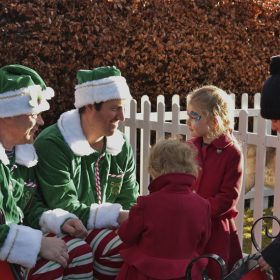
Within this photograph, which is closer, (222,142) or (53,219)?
(53,219)

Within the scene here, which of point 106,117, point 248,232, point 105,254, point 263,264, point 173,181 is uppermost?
point 106,117

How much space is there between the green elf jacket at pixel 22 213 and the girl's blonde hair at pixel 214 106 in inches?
42.0

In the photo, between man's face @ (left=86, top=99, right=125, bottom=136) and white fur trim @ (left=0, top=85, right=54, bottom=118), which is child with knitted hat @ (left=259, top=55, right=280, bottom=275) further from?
white fur trim @ (left=0, top=85, right=54, bottom=118)

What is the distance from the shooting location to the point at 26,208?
324cm

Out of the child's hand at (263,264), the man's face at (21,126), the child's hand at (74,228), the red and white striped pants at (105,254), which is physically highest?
the man's face at (21,126)

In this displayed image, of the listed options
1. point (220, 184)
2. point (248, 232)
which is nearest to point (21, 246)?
point (220, 184)

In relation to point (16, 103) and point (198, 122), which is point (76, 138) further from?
point (198, 122)

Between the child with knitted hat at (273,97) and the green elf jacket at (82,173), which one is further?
the green elf jacket at (82,173)

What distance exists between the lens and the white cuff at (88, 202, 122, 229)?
330cm

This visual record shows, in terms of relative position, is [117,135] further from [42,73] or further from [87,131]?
[42,73]

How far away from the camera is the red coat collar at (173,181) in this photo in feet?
9.65

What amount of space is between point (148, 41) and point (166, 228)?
4.25m

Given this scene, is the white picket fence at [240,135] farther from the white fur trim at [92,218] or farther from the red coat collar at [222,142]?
the white fur trim at [92,218]

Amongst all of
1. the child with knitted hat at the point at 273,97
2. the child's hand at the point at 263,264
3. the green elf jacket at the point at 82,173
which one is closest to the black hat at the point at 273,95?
the child with knitted hat at the point at 273,97
